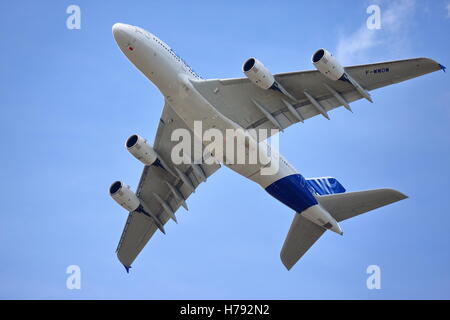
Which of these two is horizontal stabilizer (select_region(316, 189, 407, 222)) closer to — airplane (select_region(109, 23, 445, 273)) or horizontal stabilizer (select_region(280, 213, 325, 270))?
airplane (select_region(109, 23, 445, 273))

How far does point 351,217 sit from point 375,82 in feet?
26.0

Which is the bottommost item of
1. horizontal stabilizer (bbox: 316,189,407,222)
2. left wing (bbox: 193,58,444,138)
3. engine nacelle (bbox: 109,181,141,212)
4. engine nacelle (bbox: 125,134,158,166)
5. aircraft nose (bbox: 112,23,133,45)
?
horizontal stabilizer (bbox: 316,189,407,222)

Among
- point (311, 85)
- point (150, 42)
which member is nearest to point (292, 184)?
point (311, 85)

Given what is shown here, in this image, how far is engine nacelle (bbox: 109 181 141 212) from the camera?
124ft

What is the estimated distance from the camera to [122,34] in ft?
105

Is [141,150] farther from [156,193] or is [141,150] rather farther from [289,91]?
[289,91]

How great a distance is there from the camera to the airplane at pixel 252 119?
32469 millimetres

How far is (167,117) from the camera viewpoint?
3691cm

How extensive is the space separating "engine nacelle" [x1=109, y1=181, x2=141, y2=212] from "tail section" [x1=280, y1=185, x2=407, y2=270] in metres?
9.02

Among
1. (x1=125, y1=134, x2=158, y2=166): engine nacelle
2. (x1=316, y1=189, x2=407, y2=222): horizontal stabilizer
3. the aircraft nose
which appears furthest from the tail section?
the aircraft nose

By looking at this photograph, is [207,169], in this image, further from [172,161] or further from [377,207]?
[377,207]

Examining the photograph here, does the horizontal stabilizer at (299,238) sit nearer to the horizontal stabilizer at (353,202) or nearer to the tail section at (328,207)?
the tail section at (328,207)

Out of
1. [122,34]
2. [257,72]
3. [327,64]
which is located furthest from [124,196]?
[327,64]

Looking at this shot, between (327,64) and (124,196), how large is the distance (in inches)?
554
